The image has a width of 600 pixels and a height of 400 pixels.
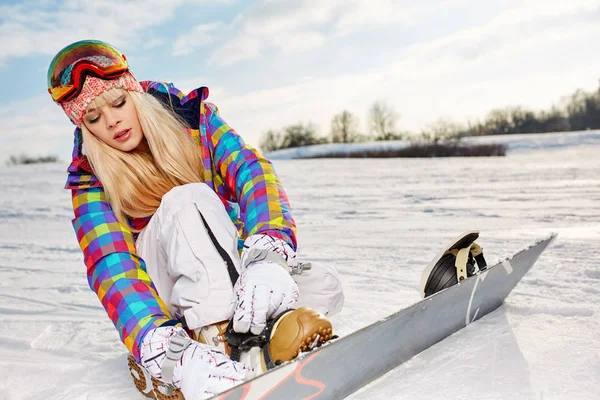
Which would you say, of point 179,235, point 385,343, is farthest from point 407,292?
point 179,235

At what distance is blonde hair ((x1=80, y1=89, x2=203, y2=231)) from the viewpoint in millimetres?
1668

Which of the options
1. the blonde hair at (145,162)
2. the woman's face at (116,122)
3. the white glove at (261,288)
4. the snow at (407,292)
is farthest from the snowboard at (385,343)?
the woman's face at (116,122)

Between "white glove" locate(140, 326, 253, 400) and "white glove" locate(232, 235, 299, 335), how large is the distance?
0.33ft

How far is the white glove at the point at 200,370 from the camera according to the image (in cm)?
121

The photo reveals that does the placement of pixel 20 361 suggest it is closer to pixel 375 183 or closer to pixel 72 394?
pixel 72 394

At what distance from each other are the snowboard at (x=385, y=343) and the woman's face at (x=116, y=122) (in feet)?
3.10

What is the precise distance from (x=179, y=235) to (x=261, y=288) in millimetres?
293

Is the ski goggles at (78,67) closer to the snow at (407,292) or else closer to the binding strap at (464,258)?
the snow at (407,292)

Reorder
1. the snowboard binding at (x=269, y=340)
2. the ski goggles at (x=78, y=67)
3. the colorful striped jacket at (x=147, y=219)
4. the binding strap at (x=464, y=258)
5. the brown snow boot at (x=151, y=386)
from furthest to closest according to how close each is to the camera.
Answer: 1. the binding strap at (x=464, y=258)
2. the ski goggles at (x=78, y=67)
3. the colorful striped jacket at (x=147, y=219)
4. the brown snow boot at (x=151, y=386)
5. the snowboard binding at (x=269, y=340)

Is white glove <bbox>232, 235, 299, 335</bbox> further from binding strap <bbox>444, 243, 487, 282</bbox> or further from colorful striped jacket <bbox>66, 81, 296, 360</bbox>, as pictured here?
binding strap <bbox>444, 243, 487, 282</bbox>

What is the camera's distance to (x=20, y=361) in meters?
2.05

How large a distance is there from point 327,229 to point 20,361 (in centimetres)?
331

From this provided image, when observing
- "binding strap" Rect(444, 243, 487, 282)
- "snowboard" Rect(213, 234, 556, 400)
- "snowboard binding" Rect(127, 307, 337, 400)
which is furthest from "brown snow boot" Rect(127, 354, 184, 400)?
"binding strap" Rect(444, 243, 487, 282)

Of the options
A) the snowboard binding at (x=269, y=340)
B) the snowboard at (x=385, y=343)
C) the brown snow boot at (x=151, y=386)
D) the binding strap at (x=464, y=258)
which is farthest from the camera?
the binding strap at (x=464, y=258)
